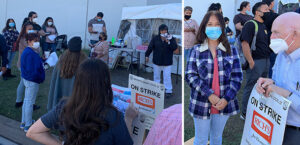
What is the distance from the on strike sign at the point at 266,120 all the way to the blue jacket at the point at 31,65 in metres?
3.14

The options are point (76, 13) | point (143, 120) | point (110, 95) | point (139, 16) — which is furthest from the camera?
point (76, 13)

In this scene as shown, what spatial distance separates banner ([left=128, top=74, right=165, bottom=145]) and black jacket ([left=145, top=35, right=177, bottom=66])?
148 inches

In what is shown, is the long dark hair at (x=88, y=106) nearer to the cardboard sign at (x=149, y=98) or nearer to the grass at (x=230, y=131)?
the cardboard sign at (x=149, y=98)

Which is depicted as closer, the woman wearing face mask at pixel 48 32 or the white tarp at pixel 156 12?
the white tarp at pixel 156 12

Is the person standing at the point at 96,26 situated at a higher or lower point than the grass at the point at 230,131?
higher

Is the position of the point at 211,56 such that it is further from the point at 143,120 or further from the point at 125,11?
the point at 125,11

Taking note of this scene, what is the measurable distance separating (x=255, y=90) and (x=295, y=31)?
461 millimetres

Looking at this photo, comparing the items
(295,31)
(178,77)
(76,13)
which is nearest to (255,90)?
(295,31)

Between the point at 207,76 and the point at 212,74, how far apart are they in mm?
47

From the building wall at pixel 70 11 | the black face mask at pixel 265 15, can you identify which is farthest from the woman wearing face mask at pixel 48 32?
the black face mask at pixel 265 15

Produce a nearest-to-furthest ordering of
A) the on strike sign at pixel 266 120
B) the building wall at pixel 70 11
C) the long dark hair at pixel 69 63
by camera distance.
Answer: the on strike sign at pixel 266 120, the long dark hair at pixel 69 63, the building wall at pixel 70 11

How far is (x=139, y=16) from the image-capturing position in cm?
977

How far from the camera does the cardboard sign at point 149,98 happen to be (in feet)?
8.03

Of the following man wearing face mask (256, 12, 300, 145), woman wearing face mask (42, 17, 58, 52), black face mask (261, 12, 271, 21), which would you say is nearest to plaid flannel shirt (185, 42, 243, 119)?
man wearing face mask (256, 12, 300, 145)
